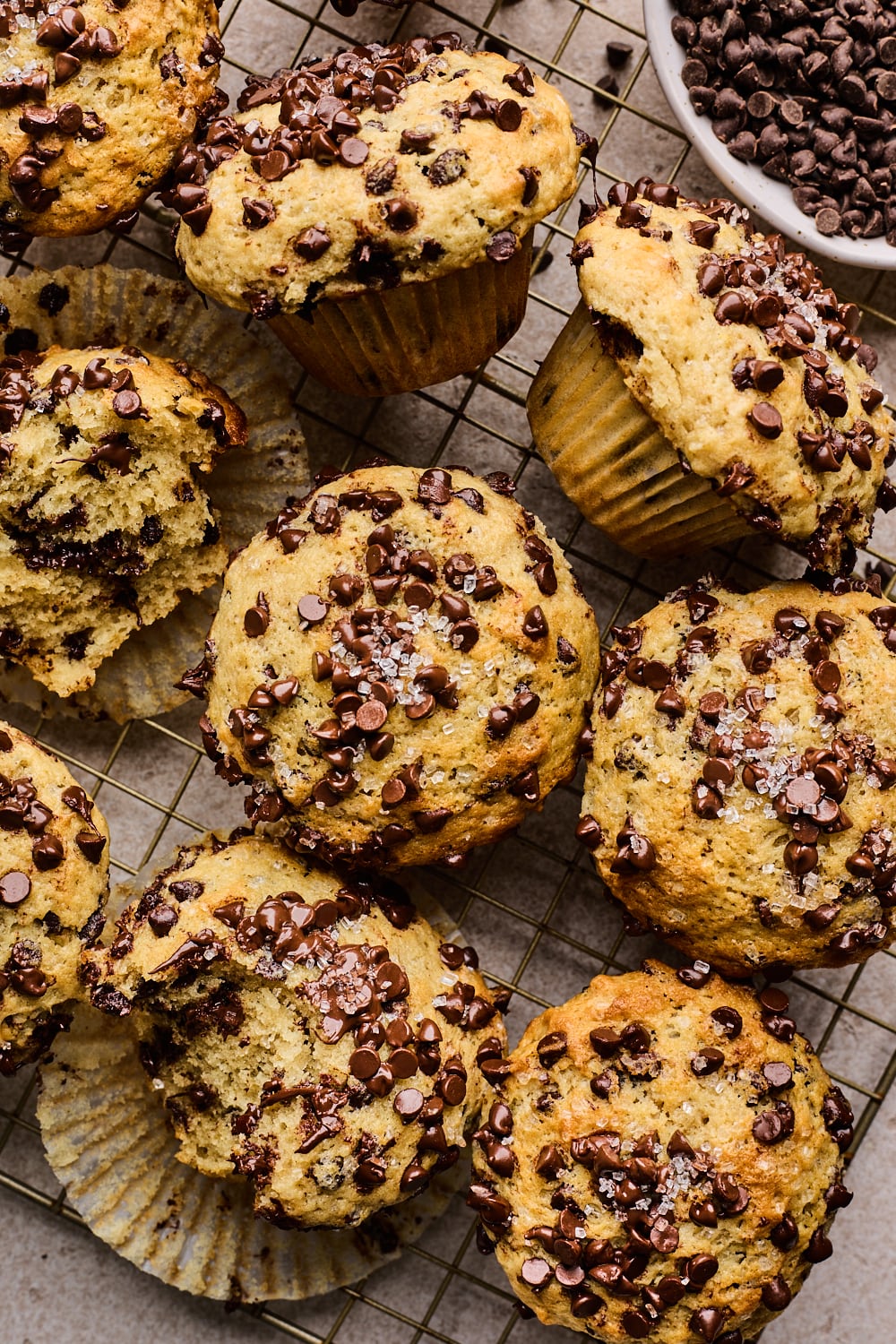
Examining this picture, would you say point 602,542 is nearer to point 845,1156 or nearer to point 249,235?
point 249,235

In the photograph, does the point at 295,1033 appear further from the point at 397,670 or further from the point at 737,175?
the point at 737,175

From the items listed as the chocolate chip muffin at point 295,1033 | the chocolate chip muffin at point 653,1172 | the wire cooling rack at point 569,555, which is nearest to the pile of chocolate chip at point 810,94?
the wire cooling rack at point 569,555

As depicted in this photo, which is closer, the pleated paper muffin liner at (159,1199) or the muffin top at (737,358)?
the muffin top at (737,358)

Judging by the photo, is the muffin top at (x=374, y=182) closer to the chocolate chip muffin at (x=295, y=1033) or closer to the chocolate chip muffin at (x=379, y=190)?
the chocolate chip muffin at (x=379, y=190)

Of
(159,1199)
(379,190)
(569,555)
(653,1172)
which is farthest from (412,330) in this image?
(159,1199)

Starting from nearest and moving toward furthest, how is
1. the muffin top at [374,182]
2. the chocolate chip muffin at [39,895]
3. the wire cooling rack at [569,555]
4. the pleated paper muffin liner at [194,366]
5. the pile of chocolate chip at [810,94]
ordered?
the muffin top at [374,182] → the chocolate chip muffin at [39,895] → the pile of chocolate chip at [810,94] → the pleated paper muffin liner at [194,366] → the wire cooling rack at [569,555]

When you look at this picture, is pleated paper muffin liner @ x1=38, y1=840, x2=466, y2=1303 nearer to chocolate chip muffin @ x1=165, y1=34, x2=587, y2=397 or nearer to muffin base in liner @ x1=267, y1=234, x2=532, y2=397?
muffin base in liner @ x1=267, y1=234, x2=532, y2=397

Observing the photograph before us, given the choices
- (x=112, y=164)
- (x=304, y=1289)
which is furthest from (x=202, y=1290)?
(x=112, y=164)
